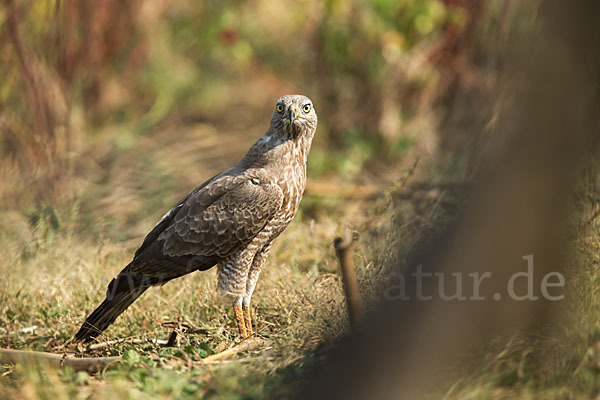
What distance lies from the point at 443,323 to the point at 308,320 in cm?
134

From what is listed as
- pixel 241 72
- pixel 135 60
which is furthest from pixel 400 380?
pixel 241 72

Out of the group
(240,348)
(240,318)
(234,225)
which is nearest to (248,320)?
(240,318)

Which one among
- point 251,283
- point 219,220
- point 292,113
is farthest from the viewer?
point 251,283

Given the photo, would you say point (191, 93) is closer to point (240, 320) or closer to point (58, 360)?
point (240, 320)

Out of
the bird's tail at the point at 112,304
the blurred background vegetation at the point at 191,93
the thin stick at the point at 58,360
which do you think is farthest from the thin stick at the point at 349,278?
the blurred background vegetation at the point at 191,93

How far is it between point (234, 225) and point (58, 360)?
46.8 inches

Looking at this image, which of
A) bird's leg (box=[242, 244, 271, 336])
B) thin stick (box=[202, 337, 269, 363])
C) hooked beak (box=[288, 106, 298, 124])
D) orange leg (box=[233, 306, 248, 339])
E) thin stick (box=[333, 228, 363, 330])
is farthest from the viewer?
bird's leg (box=[242, 244, 271, 336])

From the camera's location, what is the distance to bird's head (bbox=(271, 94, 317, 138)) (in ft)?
11.6

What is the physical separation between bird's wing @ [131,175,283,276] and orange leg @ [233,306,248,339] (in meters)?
0.33

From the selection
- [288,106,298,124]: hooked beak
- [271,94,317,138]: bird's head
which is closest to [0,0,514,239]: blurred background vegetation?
[271,94,317,138]: bird's head

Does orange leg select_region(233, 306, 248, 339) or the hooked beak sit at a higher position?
the hooked beak

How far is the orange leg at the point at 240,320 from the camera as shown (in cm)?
362

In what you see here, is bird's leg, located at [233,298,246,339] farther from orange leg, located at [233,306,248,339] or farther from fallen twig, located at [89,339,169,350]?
→ fallen twig, located at [89,339,169,350]

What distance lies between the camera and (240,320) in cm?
366
